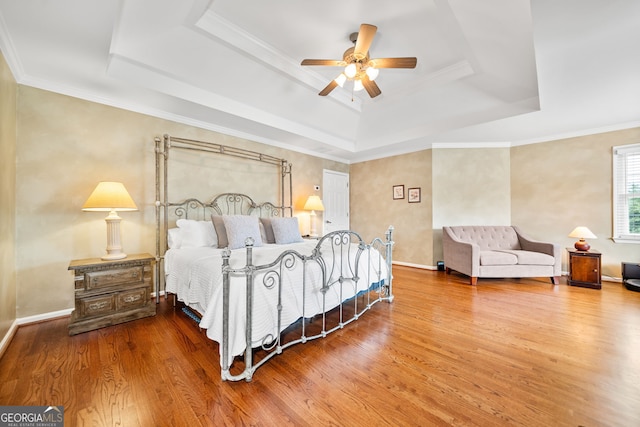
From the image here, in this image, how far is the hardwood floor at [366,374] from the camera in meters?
1.42

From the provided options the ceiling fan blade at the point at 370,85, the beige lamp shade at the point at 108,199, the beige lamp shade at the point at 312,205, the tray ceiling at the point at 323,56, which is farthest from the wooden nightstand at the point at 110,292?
the ceiling fan blade at the point at 370,85

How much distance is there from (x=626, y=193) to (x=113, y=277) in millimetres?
7304

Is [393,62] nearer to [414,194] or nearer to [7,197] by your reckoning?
[414,194]

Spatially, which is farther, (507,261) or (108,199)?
(507,261)

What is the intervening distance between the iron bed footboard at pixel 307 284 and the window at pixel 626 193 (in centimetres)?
406

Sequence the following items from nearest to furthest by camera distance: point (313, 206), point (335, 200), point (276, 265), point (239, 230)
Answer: point (276, 265) < point (239, 230) < point (313, 206) < point (335, 200)

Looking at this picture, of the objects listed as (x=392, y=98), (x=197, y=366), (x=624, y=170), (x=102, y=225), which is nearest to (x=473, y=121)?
(x=392, y=98)

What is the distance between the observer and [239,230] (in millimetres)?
3021

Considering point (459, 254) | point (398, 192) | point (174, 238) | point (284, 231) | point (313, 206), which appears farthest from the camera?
point (398, 192)

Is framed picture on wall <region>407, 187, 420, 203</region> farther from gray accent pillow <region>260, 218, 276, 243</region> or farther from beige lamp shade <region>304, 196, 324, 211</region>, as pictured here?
gray accent pillow <region>260, 218, 276, 243</region>

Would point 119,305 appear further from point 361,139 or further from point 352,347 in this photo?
point 361,139

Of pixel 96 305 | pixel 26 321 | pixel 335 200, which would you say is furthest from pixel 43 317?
pixel 335 200

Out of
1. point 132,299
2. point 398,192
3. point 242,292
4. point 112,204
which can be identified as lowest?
point 132,299

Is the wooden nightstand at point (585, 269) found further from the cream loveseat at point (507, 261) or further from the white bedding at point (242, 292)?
the white bedding at point (242, 292)
